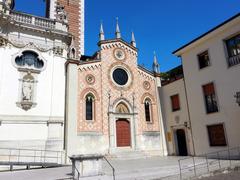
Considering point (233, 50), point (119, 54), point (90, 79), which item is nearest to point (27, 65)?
point (90, 79)

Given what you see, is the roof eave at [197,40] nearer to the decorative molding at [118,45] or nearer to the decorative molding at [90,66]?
the decorative molding at [118,45]

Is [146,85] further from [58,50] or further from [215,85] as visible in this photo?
[58,50]

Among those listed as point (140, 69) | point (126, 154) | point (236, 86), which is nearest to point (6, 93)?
point (126, 154)

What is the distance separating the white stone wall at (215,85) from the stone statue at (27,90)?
40.2ft

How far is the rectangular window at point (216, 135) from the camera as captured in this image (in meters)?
15.1

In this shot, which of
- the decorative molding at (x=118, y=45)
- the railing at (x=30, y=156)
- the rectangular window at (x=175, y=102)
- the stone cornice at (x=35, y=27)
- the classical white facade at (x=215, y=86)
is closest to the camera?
the railing at (x=30, y=156)

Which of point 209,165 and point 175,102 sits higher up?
point 175,102

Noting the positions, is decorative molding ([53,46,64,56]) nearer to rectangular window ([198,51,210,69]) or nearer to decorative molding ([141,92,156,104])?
decorative molding ([141,92,156,104])

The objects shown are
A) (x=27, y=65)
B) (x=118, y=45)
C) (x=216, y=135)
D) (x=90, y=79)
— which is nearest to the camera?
(x=216, y=135)

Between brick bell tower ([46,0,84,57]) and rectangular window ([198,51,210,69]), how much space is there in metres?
11.5

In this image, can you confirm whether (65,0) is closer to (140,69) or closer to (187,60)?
(140,69)

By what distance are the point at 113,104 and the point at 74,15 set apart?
11.4 meters

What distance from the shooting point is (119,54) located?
67.1 ft

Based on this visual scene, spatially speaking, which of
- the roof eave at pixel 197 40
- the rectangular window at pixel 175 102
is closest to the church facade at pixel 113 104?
the rectangular window at pixel 175 102
